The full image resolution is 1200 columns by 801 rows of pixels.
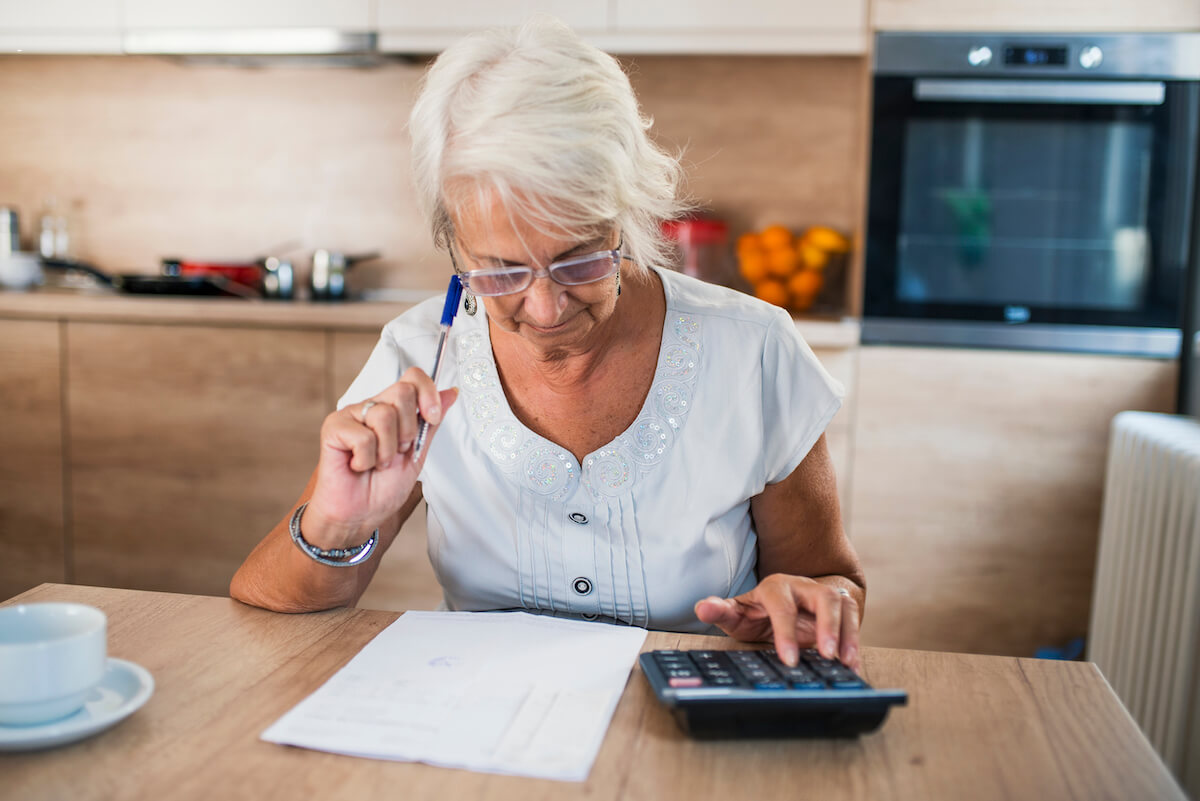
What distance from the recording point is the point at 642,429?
1.18m

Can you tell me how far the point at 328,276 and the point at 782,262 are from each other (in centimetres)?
115

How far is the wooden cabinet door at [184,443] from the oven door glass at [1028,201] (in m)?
1.39

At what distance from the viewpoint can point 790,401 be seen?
120 cm

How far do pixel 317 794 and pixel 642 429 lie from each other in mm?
603

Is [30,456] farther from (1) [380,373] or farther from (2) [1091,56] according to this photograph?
(2) [1091,56]

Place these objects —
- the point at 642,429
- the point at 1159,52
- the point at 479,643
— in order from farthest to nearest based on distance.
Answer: the point at 1159,52
the point at 642,429
the point at 479,643

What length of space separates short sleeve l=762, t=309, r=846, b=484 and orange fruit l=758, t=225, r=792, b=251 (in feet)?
4.28

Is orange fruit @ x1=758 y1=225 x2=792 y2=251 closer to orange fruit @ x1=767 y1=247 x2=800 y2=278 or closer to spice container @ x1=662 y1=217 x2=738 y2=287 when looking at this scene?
orange fruit @ x1=767 y1=247 x2=800 y2=278

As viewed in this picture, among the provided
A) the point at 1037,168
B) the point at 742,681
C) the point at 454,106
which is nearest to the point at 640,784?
the point at 742,681

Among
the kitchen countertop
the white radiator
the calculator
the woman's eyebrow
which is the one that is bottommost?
the white radiator

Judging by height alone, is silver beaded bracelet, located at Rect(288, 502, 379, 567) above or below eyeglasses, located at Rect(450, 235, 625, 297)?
below

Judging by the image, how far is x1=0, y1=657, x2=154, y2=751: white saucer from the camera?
71cm

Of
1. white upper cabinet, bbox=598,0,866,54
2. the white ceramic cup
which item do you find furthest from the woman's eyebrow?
white upper cabinet, bbox=598,0,866,54

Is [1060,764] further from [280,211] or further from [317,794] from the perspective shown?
[280,211]
